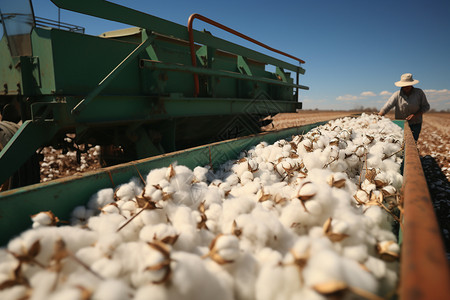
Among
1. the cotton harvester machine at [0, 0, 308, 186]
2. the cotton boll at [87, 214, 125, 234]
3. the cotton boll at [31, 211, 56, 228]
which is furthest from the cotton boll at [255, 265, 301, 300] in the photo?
the cotton harvester machine at [0, 0, 308, 186]

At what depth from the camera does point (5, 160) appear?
6.64 ft

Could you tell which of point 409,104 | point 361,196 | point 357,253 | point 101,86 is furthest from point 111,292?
point 409,104

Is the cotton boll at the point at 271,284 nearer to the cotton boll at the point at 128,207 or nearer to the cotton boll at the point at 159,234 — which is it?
the cotton boll at the point at 159,234

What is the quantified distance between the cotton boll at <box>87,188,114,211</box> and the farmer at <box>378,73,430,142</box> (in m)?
6.00

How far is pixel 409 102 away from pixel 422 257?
640 centimetres

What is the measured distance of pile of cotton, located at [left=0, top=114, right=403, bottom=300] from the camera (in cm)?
80

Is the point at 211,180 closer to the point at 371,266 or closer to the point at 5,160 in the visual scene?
the point at 371,266

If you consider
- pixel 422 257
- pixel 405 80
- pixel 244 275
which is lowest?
pixel 244 275

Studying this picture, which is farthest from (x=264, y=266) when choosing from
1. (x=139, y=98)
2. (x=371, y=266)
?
(x=139, y=98)

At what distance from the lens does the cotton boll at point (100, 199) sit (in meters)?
1.46

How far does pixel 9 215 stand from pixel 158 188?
0.71m

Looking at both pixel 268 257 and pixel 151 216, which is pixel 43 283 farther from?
pixel 268 257

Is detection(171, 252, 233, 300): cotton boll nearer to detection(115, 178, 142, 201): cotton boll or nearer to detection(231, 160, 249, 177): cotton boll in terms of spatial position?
detection(115, 178, 142, 201): cotton boll

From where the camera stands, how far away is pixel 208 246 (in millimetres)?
1174
